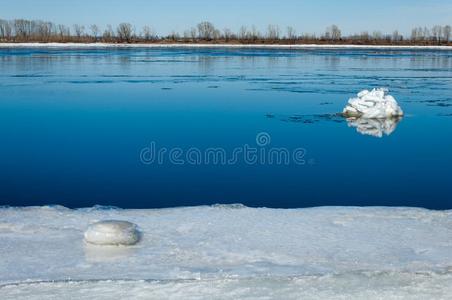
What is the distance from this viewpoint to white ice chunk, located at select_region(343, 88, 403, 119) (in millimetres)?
10211

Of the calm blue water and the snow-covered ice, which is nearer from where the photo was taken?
the snow-covered ice

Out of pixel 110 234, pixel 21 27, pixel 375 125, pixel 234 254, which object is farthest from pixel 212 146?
pixel 21 27

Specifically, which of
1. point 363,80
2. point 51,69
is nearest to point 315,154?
point 363,80

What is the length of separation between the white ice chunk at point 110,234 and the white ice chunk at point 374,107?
7248 millimetres

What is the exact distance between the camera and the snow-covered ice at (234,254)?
302 cm

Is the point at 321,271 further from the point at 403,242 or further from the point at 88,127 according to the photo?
the point at 88,127

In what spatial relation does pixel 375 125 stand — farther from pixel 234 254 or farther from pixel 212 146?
pixel 234 254

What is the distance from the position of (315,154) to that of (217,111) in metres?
3.63

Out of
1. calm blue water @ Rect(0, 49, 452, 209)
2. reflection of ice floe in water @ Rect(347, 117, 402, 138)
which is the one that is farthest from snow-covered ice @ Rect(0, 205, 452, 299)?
reflection of ice floe in water @ Rect(347, 117, 402, 138)

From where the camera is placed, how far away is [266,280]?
124 inches

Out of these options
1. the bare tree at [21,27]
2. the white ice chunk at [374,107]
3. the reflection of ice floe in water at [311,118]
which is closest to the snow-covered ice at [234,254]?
the reflection of ice floe in water at [311,118]

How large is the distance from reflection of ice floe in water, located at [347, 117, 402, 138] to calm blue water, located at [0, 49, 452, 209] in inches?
3.8

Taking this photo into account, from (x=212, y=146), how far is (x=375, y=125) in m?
3.40

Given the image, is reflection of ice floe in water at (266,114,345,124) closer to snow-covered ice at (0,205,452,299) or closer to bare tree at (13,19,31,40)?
snow-covered ice at (0,205,452,299)
